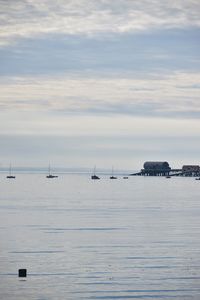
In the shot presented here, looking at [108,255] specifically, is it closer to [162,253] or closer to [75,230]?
[162,253]

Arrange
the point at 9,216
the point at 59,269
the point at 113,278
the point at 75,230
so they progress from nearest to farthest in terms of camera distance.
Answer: the point at 113,278 < the point at 59,269 < the point at 75,230 < the point at 9,216

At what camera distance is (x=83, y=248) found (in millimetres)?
54156

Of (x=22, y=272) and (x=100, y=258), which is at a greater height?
(x=100, y=258)

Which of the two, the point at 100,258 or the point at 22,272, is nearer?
the point at 22,272

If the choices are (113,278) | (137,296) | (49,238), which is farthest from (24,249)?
(137,296)

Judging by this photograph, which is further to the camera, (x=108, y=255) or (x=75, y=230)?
(x=75, y=230)

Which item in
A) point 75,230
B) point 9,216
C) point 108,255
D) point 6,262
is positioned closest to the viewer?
point 6,262

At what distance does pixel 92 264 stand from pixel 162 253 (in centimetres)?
765

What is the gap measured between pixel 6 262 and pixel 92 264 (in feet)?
17.9

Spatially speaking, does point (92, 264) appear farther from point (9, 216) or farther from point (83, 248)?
point (9, 216)

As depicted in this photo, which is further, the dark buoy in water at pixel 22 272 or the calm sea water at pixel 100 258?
the dark buoy in water at pixel 22 272

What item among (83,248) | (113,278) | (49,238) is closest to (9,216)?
(49,238)

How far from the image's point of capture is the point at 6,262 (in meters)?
45.6

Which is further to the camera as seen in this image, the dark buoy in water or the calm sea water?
the dark buoy in water
